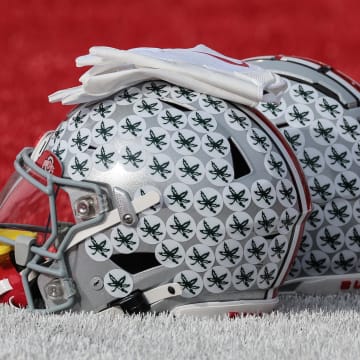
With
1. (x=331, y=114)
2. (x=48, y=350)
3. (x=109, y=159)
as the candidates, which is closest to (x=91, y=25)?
(x=331, y=114)

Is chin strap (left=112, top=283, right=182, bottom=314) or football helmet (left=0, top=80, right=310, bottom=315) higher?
football helmet (left=0, top=80, right=310, bottom=315)

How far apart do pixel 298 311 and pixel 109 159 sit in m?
0.55

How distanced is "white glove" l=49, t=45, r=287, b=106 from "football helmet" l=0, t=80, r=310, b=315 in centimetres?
3

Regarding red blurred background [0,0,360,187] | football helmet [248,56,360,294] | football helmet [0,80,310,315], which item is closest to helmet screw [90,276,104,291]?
football helmet [0,80,310,315]

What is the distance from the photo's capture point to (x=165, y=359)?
1.64 m

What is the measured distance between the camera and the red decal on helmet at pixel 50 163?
1923mm

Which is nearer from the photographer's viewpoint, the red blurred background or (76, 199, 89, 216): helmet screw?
(76, 199, 89, 216): helmet screw

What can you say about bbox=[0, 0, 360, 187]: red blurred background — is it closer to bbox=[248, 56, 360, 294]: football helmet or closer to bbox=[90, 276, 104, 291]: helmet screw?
bbox=[248, 56, 360, 294]: football helmet

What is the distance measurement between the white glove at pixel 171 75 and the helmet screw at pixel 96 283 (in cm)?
38

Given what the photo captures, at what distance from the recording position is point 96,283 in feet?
6.25

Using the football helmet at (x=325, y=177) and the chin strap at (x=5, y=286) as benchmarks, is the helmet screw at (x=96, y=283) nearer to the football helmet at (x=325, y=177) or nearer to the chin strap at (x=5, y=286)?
the chin strap at (x=5, y=286)

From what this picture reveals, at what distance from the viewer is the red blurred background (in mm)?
3449

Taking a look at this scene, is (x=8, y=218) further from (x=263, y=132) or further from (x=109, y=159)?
(x=263, y=132)

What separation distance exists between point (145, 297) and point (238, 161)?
13.2 inches
